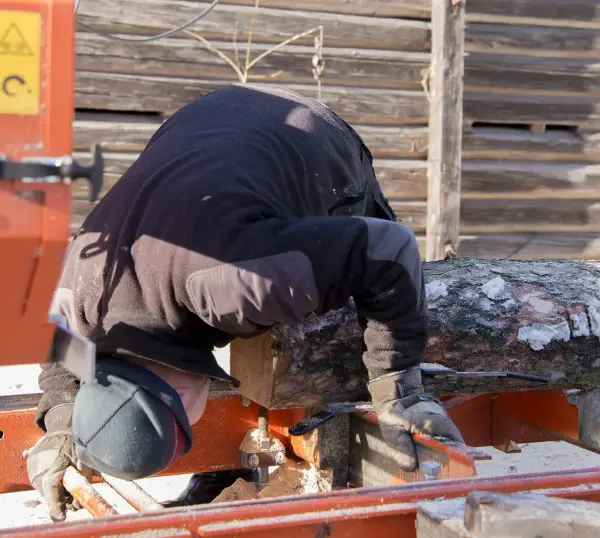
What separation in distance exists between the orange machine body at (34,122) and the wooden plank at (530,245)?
6031mm

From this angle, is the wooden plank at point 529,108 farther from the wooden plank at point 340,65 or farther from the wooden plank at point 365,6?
the wooden plank at point 365,6

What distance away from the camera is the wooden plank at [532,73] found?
7.18 meters

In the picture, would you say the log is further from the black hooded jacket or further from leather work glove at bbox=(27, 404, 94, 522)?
leather work glove at bbox=(27, 404, 94, 522)

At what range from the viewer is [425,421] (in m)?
Result: 2.49

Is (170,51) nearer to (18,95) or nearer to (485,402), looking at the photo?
(485,402)

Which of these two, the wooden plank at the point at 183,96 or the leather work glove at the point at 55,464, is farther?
the wooden plank at the point at 183,96

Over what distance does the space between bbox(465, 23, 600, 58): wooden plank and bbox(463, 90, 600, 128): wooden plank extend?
376mm

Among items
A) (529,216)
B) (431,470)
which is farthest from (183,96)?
(431,470)

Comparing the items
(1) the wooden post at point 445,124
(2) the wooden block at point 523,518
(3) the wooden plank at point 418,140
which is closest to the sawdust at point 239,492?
(2) the wooden block at point 523,518

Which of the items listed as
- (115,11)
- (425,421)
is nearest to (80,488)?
(425,421)

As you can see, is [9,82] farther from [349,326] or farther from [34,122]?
[349,326]

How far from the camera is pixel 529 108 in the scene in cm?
738

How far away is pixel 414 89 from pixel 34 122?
5.94 meters

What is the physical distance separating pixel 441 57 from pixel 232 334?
16.4 feet
